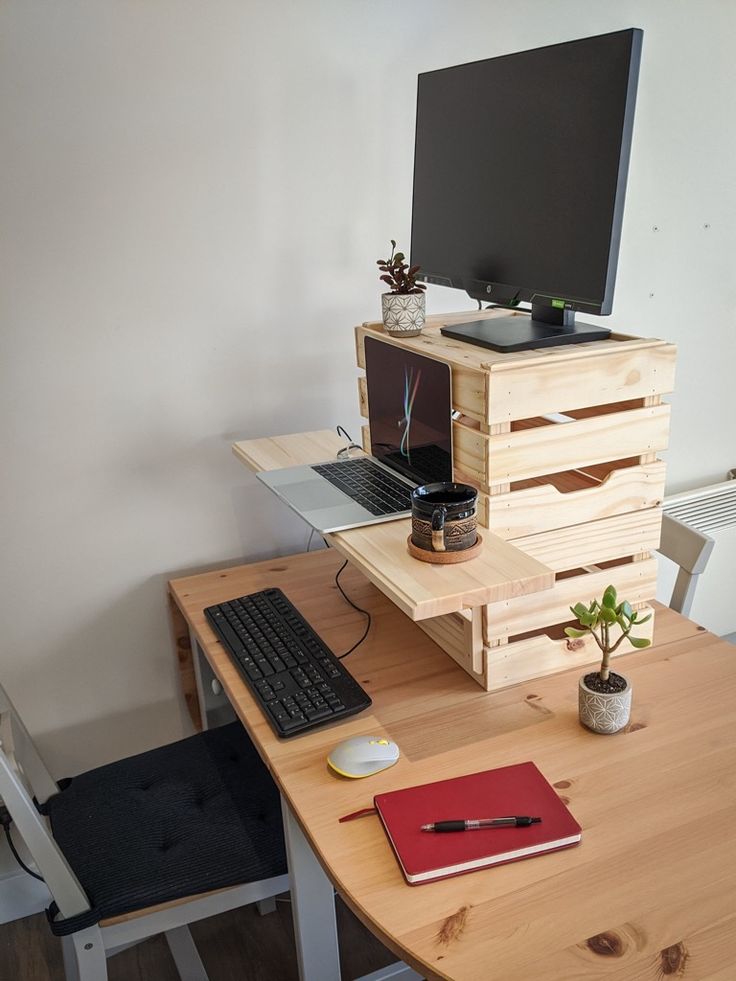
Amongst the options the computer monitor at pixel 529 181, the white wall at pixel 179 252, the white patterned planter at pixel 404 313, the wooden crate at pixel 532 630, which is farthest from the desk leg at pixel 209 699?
the computer monitor at pixel 529 181

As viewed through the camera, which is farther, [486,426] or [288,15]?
[288,15]

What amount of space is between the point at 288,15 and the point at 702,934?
178cm

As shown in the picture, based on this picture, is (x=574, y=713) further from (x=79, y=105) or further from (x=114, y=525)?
(x=79, y=105)

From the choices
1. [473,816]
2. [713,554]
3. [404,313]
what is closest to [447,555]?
[473,816]

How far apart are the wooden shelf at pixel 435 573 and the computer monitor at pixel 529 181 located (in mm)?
351

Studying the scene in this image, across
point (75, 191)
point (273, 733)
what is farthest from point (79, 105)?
point (273, 733)

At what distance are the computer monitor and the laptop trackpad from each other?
1.19 feet

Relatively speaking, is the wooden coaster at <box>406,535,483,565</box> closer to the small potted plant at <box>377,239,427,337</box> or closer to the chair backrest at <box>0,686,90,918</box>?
the small potted plant at <box>377,239,427,337</box>

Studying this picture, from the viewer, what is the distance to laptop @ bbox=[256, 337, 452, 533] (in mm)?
1451

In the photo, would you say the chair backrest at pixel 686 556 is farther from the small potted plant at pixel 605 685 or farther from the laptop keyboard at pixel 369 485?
the laptop keyboard at pixel 369 485

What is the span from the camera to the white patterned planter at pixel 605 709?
51.1 inches

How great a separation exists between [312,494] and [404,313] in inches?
14.9

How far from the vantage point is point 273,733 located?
53.9 inches

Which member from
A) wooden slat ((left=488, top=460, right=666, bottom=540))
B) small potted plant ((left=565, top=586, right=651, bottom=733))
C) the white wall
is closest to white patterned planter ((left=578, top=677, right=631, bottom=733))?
small potted plant ((left=565, top=586, right=651, bottom=733))
